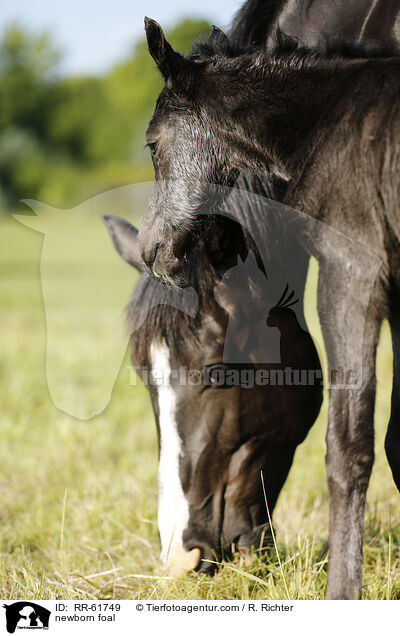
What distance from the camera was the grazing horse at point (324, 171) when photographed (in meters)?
1.85

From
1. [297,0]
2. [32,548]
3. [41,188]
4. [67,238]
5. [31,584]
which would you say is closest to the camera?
[31,584]

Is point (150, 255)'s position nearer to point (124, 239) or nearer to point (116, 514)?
point (124, 239)

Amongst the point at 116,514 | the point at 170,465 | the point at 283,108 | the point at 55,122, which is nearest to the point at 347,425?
the point at 170,465

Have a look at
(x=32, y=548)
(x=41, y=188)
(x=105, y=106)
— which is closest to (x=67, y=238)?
(x=41, y=188)

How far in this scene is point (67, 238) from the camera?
84.1 feet

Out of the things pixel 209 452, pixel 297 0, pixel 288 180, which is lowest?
pixel 209 452

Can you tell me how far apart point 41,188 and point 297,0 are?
34523 millimetres

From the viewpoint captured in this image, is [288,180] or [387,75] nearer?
[387,75]

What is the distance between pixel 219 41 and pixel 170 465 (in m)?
1.55

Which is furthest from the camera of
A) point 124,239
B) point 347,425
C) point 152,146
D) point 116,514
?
point 116,514
